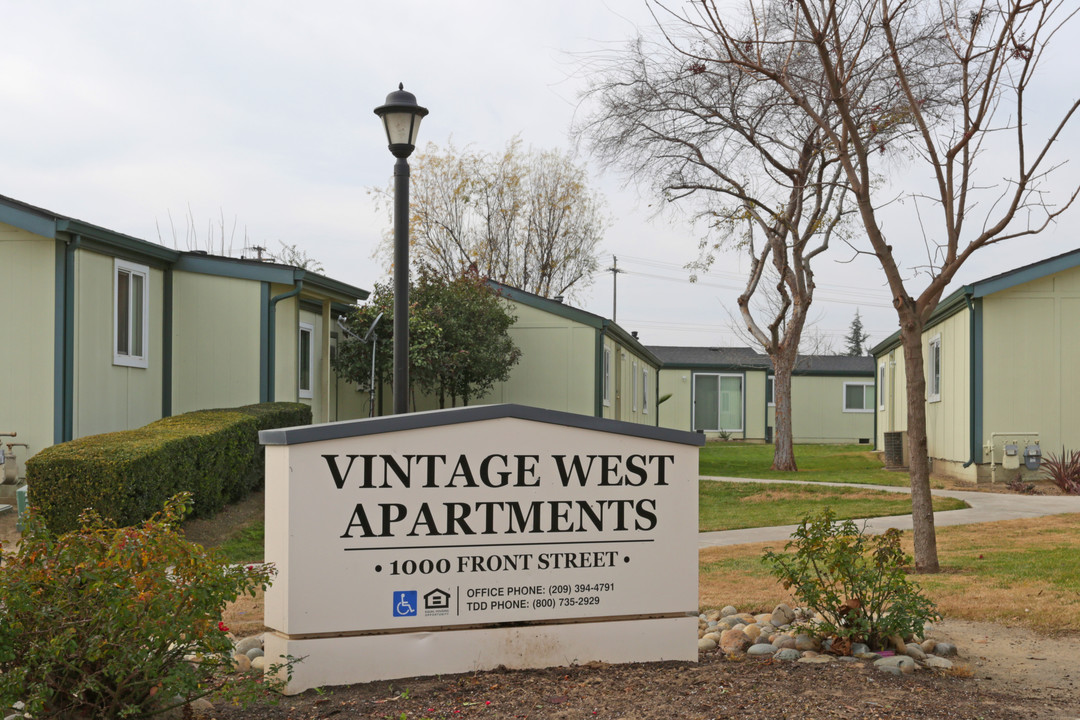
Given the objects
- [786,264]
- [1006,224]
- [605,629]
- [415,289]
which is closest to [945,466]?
[786,264]

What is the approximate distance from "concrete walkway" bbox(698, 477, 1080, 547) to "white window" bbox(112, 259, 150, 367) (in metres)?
7.77

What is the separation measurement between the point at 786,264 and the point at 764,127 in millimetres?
3092

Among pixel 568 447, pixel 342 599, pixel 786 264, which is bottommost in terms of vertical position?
pixel 342 599

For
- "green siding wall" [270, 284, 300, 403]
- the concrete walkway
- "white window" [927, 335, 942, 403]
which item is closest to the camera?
the concrete walkway

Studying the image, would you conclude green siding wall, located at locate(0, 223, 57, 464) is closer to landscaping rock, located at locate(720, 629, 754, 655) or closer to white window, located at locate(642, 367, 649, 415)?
landscaping rock, located at locate(720, 629, 754, 655)

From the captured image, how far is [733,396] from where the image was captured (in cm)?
3878

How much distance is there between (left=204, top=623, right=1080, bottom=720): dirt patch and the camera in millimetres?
4148

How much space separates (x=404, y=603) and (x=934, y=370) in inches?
704

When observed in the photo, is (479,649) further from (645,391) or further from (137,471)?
(645,391)

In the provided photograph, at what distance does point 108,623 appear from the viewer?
3664 mm

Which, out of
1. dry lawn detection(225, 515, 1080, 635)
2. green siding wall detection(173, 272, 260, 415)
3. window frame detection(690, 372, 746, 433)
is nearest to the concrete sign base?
dry lawn detection(225, 515, 1080, 635)

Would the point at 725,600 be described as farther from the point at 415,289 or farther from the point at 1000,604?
the point at 415,289

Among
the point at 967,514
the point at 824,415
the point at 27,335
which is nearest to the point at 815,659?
the point at 967,514

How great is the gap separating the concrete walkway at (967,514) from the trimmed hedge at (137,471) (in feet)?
17.7
